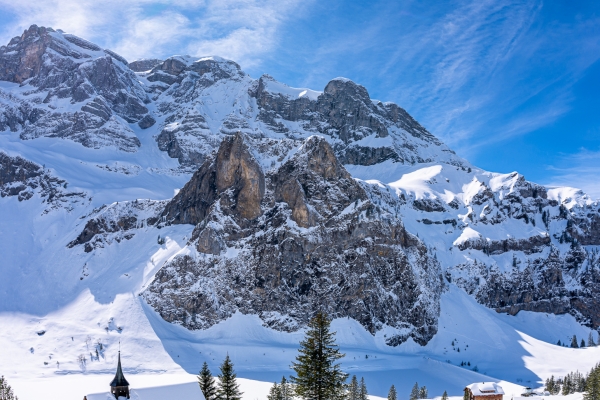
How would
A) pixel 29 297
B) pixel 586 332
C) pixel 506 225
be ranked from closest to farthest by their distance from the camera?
pixel 29 297
pixel 586 332
pixel 506 225

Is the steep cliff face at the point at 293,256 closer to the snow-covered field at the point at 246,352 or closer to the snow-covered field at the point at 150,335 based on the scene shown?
the snow-covered field at the point at 150,335

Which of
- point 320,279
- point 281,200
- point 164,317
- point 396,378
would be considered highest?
point 281,200

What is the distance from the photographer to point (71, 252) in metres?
153

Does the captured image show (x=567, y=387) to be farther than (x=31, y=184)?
No

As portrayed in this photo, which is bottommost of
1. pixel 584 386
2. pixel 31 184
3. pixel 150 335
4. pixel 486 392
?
pixel 584 386

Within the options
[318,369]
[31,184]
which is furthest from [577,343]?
[31,184]

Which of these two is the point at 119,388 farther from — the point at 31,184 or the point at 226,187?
the point at 31,184

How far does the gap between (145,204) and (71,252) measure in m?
27.1

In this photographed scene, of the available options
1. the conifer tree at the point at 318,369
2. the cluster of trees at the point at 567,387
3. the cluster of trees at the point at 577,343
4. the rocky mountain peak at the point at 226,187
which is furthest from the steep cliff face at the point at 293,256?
the conifer tree at the point at 318,369

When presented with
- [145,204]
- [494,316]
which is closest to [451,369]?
[494,316]

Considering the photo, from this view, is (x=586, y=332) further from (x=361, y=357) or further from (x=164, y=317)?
(x=164, y=317)

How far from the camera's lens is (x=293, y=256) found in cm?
14412

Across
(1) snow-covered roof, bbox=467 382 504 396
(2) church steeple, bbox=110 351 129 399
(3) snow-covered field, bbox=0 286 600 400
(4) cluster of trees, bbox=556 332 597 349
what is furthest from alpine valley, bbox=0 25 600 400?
(2) church steeple, bbox=110 351 129 399

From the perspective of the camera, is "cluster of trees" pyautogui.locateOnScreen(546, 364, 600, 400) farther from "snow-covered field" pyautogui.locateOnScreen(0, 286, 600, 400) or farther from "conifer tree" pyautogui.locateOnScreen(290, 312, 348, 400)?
"conifer tree" pyautogui.locateOnScreen(290, 312, 348, 400)
